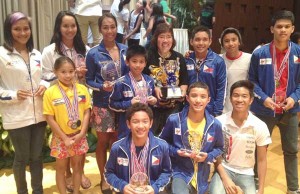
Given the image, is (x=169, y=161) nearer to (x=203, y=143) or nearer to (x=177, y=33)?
(x=203, y=143)

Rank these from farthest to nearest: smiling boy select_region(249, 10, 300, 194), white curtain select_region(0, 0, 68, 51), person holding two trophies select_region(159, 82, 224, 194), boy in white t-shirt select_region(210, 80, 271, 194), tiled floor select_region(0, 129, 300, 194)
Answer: white curtain select_region(0, 0, 68, 51)
tiled floor select_region(0, 129, 300, 194)
smiling boy select_region(249, 10, 300, 194)
boy in white t-shirt select_region(210, 80, 271, 194)
person holding two trophies select_region(159, 82, 224, 194)

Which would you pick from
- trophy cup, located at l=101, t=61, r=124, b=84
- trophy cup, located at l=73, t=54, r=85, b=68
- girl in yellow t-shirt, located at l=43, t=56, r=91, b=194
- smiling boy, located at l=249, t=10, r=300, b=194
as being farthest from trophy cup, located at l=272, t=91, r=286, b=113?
trophy cup, located at l=73, t=54, r=85, b=68

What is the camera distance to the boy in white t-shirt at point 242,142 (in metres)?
2.49

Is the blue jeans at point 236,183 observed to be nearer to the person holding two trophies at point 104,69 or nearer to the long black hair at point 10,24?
the person holding two trophies at point 104,69

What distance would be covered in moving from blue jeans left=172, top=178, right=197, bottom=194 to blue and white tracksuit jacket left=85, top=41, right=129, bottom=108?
2.93ft

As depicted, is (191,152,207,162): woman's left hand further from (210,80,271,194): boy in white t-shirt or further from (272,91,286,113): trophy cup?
(272,91,286,113): trophy cup

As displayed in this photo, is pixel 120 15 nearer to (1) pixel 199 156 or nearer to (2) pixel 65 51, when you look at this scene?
(2) pixel 65 51

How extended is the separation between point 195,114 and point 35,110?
121 cm

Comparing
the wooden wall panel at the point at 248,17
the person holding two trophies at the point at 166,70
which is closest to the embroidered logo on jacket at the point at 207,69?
the person holding two trophies at the point at 166,70

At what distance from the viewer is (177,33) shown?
6254 millimetres

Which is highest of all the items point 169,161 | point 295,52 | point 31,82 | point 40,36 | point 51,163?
point 40,36

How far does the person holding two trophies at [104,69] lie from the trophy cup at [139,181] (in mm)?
A: 730

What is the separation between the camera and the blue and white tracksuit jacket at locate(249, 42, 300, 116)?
2.77m

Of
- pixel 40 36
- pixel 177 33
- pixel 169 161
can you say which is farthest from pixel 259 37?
pixel 169 161
